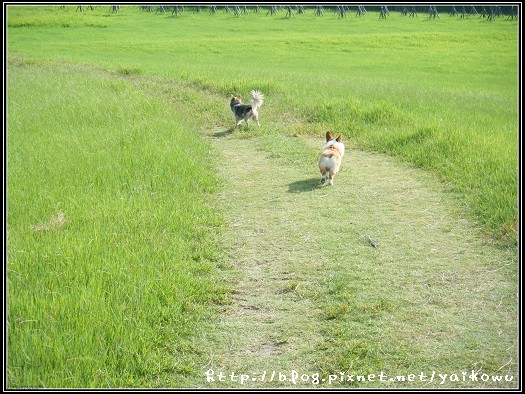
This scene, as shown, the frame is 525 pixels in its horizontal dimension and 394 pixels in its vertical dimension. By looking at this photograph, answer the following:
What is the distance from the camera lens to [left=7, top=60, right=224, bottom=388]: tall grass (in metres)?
3.53

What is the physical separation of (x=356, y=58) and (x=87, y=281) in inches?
967

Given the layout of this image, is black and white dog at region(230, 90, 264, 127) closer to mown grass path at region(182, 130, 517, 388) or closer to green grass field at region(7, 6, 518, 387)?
green grass field at region(7, 6, 518, 387)

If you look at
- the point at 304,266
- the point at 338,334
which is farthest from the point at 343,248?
the point at 338,334

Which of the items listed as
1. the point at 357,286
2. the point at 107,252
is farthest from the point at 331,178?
the point at 107,252

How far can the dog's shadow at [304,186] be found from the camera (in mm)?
7454

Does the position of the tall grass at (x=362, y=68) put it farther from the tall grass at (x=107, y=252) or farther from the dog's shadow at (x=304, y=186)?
the tall grass at (x=107, y=252)

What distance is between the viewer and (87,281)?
4.47 m

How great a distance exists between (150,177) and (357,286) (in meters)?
3.84

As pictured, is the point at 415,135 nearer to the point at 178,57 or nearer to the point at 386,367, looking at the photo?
the point at 386,367

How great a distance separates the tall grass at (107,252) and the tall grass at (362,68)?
3331 mm

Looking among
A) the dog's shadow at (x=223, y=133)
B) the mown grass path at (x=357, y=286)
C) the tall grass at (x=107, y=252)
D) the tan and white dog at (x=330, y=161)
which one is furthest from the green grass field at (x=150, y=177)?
the tan and white dog at (x=330, y=161)

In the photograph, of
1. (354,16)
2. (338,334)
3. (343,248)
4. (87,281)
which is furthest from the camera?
(354,16)

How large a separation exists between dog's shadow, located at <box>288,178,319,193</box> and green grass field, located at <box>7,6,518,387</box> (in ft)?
3.49

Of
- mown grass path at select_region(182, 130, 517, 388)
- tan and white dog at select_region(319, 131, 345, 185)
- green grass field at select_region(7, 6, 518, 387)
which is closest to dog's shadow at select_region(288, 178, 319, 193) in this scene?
mown grass path at select_region(182, 130, 517, 388)
